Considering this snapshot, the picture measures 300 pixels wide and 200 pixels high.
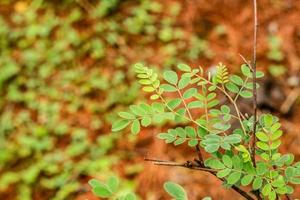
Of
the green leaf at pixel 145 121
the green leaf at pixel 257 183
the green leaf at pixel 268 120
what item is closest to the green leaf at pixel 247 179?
the green leaf at pixel 257 183

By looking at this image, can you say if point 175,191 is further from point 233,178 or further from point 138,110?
point 138,110

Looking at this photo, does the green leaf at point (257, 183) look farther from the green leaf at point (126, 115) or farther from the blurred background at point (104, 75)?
the blurred background at point (104, 75)

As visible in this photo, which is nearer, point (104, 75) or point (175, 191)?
point (175, 191)

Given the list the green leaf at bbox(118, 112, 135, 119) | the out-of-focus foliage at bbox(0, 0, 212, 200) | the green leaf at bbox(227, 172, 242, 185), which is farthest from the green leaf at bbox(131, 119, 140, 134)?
the out-of-focus foliage at bbox(0, 0, 212, 200)

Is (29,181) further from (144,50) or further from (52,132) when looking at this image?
(144,50)

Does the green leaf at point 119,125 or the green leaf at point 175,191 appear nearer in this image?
the green leaf at point 175,191

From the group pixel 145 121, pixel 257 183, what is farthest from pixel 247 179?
pixel 145 121

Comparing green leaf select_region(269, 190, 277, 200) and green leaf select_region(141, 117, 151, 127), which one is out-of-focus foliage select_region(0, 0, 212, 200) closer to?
green leaf select_region(141, 117, 151, 127)
